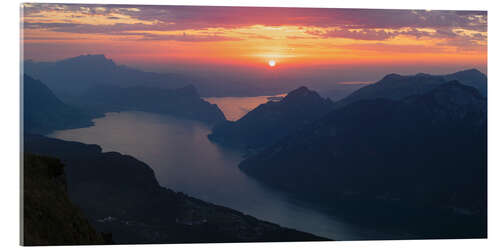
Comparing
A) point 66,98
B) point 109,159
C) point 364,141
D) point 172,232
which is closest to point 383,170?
point 364,141

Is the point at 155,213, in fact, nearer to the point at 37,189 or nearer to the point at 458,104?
the point at 37,189

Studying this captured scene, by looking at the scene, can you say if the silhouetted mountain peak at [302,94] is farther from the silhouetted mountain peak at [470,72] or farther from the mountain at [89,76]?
the silhouetted mountain peak at [470,72]

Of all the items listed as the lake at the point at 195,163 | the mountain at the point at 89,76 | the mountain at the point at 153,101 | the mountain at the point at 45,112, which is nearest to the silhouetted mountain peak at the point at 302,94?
the lake at the point at 195,163

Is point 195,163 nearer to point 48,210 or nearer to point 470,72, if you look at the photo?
point 48,210

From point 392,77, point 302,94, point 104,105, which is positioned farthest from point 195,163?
point 392,77

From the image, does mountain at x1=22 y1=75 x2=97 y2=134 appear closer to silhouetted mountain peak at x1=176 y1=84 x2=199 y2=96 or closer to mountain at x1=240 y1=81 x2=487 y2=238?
silhouetted mountain peak at x1=176 y1=84 x2=199 y2=96

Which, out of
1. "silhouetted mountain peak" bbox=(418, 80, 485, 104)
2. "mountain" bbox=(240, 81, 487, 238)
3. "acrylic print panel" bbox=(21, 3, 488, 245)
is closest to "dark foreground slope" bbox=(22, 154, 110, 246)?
"acrylic print panel" bbox=(21, 3, 488, 245)

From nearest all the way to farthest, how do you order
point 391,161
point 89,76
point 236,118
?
point 89,76 < point 236,118 < point 391,161
